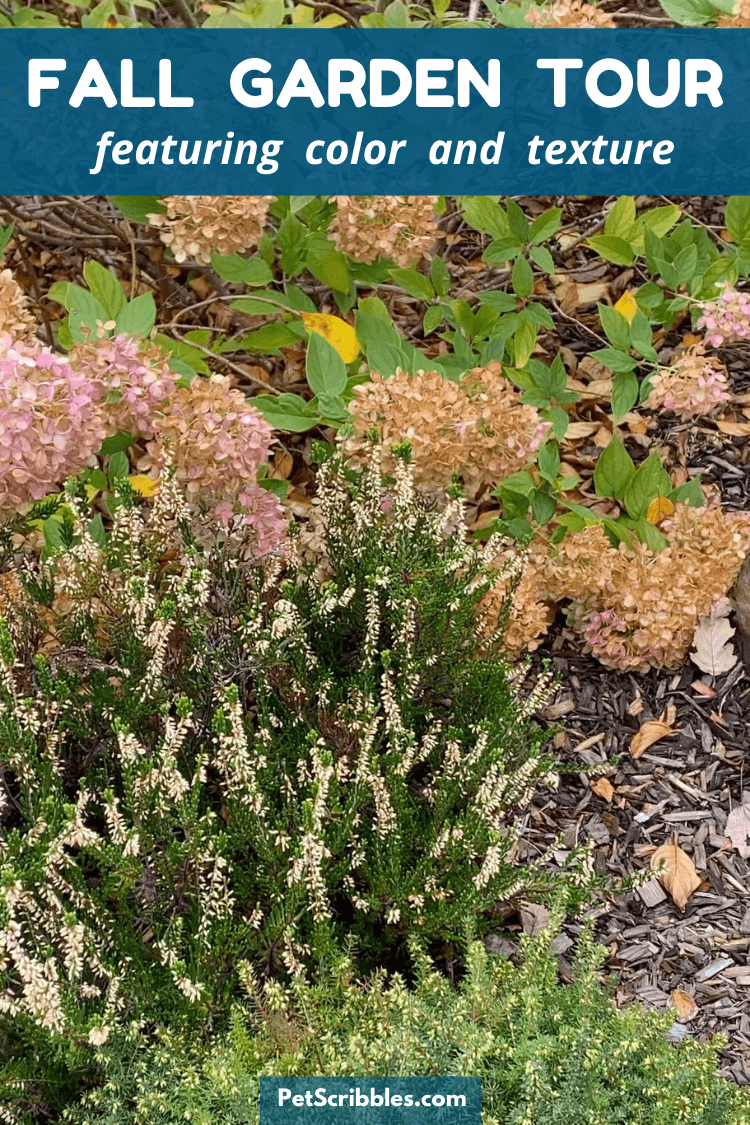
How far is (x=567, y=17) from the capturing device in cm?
254

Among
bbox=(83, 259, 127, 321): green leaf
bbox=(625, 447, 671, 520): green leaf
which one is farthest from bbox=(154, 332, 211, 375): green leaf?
bbox=(625, 447, 671, 520): green leaf

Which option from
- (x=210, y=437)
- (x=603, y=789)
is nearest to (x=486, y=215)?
(x=210, y=437)

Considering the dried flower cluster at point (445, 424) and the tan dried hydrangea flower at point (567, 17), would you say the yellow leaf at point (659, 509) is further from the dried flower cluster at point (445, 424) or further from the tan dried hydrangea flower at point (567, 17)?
the tan dried hydrangea flower at point (567, 17)

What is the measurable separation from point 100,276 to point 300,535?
702mm

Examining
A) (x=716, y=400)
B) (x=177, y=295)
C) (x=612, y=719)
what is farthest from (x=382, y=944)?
(x=177, y=295)

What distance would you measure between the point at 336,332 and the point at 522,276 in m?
0.47

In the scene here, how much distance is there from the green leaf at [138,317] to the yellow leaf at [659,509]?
134 centimetres

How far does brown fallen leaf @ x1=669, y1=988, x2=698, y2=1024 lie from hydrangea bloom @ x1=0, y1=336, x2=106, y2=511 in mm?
1587

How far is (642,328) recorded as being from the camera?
8.72 ft

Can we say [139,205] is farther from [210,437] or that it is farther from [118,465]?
[210,437]

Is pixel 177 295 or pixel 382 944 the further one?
pixel 177 295

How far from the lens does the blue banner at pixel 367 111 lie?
2.38 metres

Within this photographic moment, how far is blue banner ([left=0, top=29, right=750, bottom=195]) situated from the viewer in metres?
2.38

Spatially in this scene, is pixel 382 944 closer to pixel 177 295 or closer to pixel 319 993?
pixel 319 993
